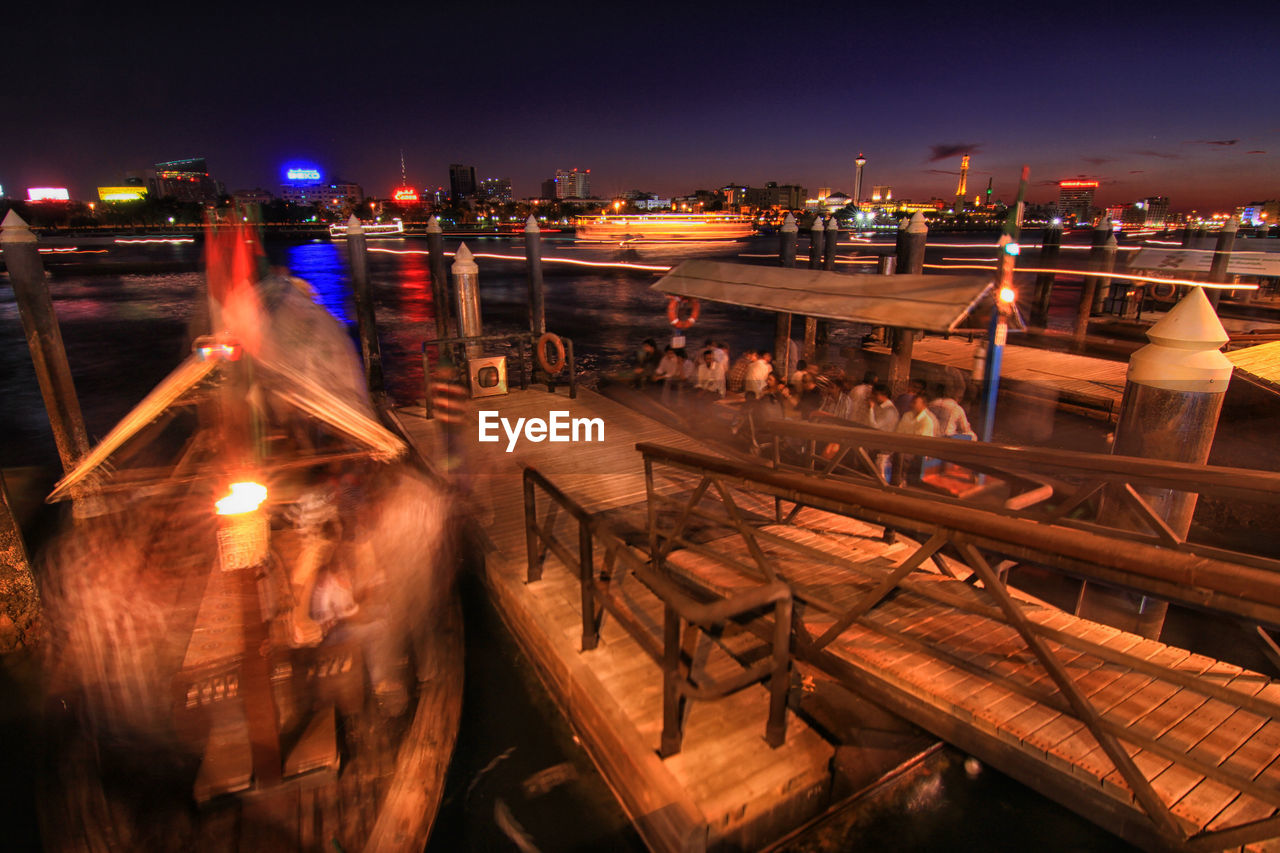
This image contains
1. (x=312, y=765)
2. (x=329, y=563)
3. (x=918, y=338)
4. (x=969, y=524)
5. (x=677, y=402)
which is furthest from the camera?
(x=918, y=338)

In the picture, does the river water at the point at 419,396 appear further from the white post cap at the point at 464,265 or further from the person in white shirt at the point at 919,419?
the white post cap at the point at 464,265

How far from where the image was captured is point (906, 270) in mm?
11086

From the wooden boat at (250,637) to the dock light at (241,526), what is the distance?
0.01 metres

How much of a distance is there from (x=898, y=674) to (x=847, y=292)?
6.12 metres

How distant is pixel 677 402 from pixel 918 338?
31.1ft

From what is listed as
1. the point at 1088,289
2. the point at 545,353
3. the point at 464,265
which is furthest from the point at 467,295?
the point at 1088,289

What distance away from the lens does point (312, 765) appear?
15.0ft

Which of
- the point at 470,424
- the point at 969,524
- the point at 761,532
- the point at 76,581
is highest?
the point at 969,524

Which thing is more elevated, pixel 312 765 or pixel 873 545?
pixel 873 545

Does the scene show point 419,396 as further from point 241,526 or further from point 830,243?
point 241,526

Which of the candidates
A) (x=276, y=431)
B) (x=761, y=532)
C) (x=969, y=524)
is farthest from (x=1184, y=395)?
(x=276, y=431)

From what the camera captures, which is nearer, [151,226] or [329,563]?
[329,563]

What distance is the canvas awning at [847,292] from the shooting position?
284 inches

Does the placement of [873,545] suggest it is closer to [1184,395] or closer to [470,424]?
[1184,395]
